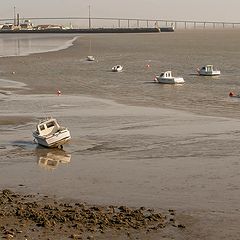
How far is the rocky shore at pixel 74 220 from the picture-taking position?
1675 centimetres

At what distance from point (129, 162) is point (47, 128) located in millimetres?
6291

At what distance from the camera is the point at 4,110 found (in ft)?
134

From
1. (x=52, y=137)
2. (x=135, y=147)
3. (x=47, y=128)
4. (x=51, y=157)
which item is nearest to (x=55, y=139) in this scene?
(x=52, y=137)

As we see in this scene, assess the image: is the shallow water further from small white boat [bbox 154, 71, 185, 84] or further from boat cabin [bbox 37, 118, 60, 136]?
small white boat [bbox 154, 71, 185, 84]

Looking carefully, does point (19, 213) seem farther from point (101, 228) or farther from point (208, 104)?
point (208, 104)

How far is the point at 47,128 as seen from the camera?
100 ft

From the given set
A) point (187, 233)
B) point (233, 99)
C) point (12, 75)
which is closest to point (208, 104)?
point (233, 99)

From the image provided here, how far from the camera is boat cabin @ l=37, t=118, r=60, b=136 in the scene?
30078 mm

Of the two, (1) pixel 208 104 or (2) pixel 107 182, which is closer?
(2) pixel 107 182

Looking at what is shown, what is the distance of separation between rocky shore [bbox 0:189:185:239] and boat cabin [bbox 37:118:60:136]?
10.4 meters

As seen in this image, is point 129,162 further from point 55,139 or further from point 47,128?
point 47,128

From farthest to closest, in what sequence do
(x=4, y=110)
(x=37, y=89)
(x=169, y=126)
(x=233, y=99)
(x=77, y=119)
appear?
(x=37, y=89), (x=233, y=99), (x=4, y=110), (x=77, y=119), (x=169, y=126)

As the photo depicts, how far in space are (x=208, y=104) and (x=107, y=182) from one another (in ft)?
69.8

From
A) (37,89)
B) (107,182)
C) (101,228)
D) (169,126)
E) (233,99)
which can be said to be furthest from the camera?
(37,89)
